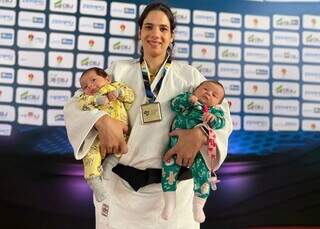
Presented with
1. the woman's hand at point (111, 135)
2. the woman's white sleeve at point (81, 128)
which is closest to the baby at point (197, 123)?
the woman's hand at point (111, 135)

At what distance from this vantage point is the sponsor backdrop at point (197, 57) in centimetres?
238

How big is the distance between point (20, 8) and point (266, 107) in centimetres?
154

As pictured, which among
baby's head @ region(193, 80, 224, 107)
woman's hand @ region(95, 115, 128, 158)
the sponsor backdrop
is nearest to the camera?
woman's hand @ region(95, 115, 128, 158)

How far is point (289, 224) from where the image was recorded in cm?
256

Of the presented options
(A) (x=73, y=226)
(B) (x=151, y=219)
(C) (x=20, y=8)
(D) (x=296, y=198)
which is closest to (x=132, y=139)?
(B) (x=151, y=219)

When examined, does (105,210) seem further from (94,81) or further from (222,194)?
(222,194)

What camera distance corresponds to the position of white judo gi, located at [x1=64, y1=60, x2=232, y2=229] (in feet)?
4.91

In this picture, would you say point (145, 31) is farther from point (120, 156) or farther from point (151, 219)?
point (151, 219)

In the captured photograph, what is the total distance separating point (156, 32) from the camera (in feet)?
4.98

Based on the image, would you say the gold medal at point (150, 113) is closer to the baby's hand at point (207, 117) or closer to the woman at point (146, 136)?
the woman at point (146, 136)

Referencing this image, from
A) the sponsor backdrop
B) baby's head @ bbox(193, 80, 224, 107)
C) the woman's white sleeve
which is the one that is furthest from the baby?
the sponsor backdrop

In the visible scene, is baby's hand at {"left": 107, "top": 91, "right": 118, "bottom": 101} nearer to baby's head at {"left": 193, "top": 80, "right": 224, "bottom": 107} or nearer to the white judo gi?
the white judo gi

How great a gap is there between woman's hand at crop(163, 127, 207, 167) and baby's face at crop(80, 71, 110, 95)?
0.33 metres

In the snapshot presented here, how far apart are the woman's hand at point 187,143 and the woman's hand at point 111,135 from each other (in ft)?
0.57
